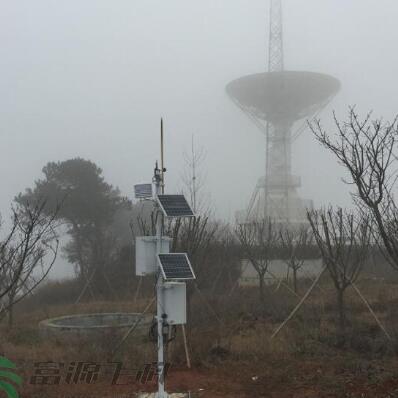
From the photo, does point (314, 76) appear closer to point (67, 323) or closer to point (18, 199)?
point (18, 199)

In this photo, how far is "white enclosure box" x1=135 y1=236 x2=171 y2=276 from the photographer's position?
571 cm

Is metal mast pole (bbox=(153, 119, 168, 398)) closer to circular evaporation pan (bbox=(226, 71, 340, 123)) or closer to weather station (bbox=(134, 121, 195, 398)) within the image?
weather station (bbox=(134, 121, 195, 398))

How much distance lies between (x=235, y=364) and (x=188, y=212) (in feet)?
10.5

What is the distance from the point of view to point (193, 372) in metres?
7.73

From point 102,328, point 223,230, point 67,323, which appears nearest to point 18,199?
point 223,230

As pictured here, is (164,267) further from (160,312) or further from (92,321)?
(92,321)

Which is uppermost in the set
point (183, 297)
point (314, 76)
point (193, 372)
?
point (314, 76)

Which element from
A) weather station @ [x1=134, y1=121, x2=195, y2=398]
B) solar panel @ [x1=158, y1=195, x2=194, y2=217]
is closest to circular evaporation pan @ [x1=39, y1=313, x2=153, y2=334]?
weather station @ [x1=134, y1=121, x2=195, y2=398]

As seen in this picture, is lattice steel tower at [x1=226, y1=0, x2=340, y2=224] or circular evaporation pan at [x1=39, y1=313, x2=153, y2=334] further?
lattice steel tower at [x1=226, y1=0, x2=340, y2=224]

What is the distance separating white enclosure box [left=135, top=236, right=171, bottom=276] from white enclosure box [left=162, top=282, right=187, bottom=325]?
0.84 feet

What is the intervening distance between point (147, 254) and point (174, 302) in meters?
0.56

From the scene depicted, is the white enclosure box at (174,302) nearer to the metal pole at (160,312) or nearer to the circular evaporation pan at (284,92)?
the metal pole at (160,312)

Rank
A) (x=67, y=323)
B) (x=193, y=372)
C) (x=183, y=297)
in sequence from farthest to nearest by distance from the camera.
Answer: (x=67, y=323), (x=193, y=372), (x=183, y=297)

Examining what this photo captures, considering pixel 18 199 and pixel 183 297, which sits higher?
pixel 18 199
